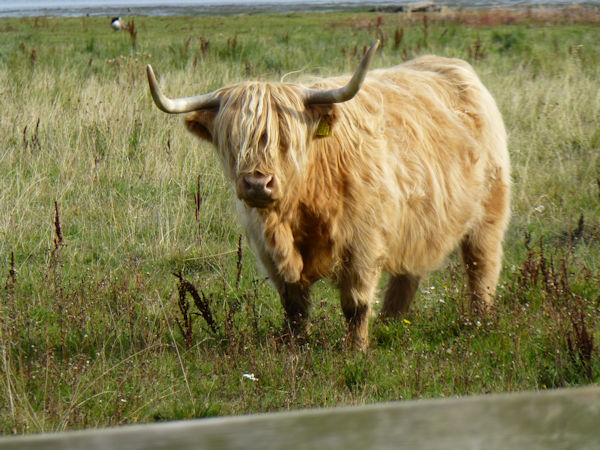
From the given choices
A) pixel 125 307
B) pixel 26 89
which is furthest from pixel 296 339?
pixel 26 89

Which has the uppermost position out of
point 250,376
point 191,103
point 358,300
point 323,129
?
point 191,103

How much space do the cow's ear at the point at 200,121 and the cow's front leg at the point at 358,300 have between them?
3.23ft

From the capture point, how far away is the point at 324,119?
11.9 ft

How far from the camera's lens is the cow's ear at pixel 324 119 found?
11.9ft

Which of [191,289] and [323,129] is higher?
[323,129]

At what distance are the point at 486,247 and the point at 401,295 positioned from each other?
0.59 m

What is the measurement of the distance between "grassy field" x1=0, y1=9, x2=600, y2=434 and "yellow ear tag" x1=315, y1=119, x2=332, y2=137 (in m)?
0.84

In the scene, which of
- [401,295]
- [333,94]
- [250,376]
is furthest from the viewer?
[401,295]

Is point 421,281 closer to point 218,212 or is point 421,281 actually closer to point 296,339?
point 296,339

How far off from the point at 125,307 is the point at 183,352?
0.48 m

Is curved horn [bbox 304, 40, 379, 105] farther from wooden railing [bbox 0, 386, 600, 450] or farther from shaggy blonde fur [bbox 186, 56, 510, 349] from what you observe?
wooden railing [bbox 0, 386, 600, 450]

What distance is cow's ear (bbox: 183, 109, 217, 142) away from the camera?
3721mm

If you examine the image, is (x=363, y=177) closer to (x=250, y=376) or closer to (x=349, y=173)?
(x=349, y=173)

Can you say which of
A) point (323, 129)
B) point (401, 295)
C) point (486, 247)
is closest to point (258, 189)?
point (323, 129)
